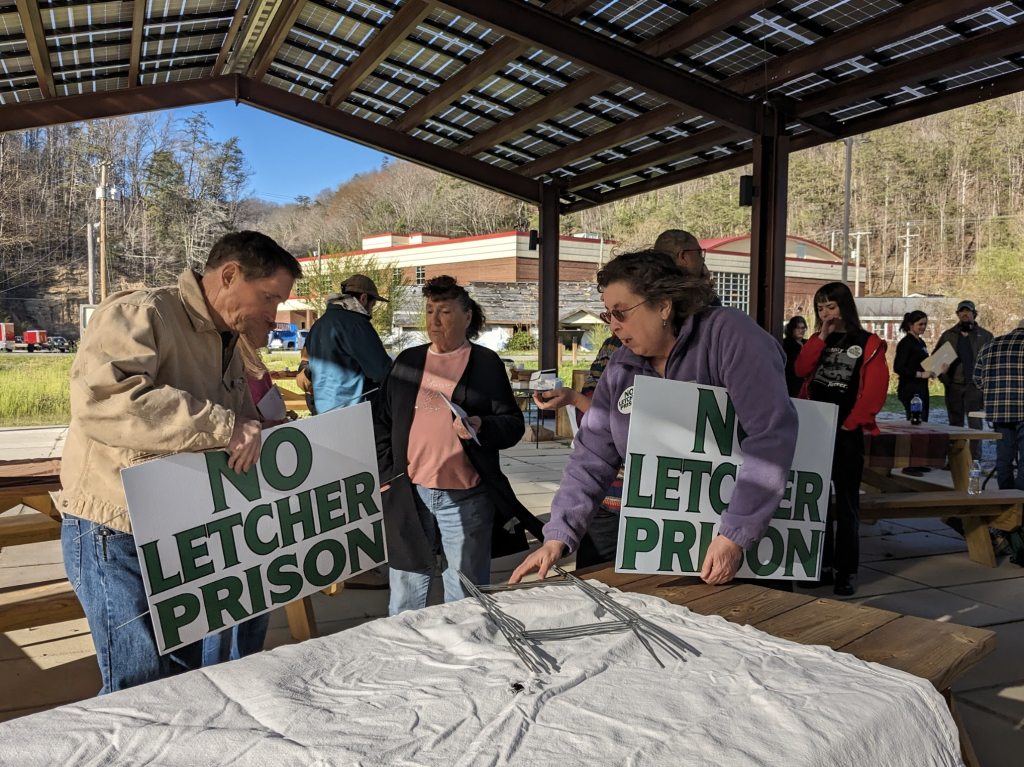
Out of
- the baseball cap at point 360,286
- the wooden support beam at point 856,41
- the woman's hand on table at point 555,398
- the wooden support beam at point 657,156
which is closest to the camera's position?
the woman's hand on table at point 555,398

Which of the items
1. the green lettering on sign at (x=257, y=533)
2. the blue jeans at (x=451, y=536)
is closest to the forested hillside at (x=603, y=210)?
the blue jeans at (x=451, y=536)

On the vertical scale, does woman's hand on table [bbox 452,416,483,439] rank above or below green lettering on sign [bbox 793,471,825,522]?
above

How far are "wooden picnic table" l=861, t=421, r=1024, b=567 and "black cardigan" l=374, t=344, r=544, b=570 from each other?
3.10 meters

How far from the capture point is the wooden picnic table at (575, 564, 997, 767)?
1.93 meters

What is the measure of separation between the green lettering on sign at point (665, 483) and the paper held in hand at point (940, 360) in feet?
34.3

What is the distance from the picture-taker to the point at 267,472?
2.54 meters

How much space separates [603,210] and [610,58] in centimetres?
8352

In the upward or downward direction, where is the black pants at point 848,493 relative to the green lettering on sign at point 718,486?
downward

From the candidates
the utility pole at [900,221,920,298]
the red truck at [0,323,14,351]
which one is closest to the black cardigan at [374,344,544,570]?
the red truck at [0,323,14,351]

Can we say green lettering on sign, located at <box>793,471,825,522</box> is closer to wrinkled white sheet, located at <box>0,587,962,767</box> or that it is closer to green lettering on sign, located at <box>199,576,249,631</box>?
wrinkled white sheet, located at <box>0,587,962,767</box>

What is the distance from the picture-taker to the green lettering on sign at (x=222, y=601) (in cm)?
241

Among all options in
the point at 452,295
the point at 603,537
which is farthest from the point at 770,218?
the point at 603,537

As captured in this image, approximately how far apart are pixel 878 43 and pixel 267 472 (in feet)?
20.7

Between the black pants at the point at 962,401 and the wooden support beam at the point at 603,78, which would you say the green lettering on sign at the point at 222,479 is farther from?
the black pants at the point at 962,401
